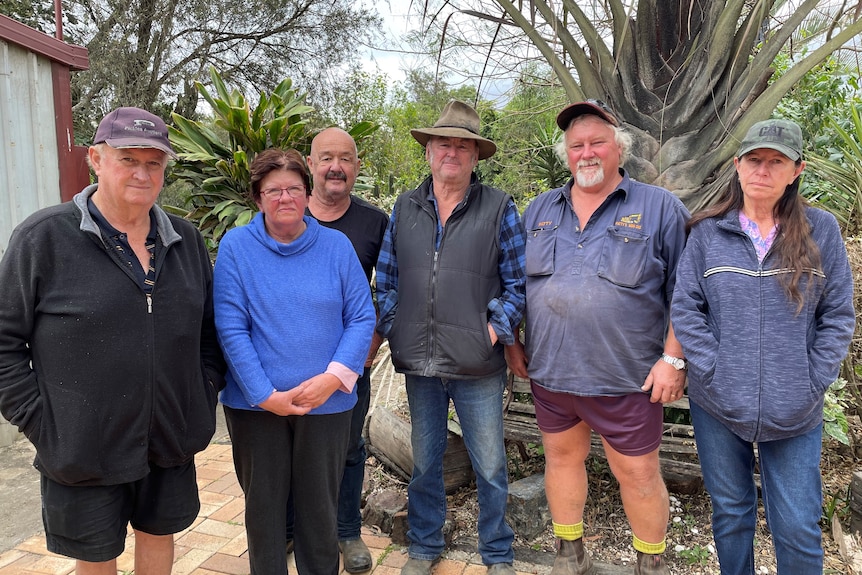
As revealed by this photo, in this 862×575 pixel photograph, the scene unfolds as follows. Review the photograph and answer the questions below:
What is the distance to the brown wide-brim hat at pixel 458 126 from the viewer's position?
9.01 ft

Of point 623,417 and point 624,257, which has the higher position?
point 624,257

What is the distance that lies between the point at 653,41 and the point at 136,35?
11.7 m

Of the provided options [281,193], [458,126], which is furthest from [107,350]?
[458,126]

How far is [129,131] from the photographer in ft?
6.53

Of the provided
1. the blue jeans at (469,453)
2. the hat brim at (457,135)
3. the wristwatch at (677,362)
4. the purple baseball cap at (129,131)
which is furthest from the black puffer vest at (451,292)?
the purple baseball cap at (129,131)

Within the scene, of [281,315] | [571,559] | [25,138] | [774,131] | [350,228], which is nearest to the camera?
[774,131]

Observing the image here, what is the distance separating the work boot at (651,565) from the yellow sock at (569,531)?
28 cm

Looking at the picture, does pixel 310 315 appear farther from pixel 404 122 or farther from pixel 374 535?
pixel 404 122

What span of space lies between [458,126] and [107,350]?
5.60 ft

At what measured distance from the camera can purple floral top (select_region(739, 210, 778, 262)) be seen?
223 centimetres

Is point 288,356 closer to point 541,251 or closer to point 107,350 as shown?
point 107,350

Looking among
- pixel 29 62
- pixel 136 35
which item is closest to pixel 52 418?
pixel 29 62

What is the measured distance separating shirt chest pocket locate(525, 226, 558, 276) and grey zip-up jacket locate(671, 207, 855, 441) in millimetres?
612

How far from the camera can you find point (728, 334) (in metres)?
2.23
